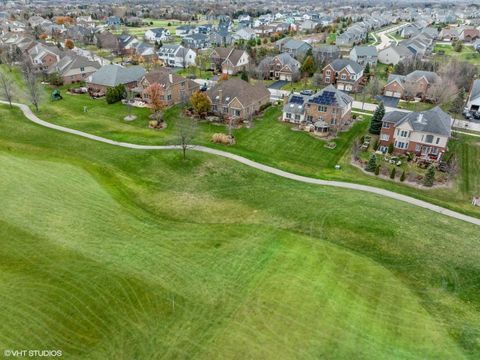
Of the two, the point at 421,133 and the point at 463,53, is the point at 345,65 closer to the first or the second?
the point at 421,133

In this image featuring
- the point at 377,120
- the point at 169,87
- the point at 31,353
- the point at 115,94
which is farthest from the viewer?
the point at 115,94

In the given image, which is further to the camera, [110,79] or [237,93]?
[110,79]

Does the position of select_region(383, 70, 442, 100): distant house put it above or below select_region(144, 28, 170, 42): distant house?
below

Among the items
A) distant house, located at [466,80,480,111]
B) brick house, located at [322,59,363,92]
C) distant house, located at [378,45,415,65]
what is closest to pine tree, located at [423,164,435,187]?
distant house, located at [466,80,480,111]

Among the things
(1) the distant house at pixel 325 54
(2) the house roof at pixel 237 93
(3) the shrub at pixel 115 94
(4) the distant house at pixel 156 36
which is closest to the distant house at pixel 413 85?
(1) the distant house at pixel 325 54

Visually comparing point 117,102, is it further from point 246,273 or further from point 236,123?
point 246,273

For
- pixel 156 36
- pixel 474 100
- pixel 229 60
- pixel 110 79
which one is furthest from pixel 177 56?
pixel 474 100

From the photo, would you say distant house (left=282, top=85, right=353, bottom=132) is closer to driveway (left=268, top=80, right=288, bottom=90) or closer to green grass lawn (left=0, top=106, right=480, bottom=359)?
green grass lawn (left=0, top=106, right=480, bottom=359)
